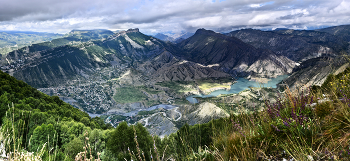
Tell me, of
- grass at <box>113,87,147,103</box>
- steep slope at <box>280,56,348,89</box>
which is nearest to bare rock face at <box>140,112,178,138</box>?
grass at <box>113,87,147,103</box>

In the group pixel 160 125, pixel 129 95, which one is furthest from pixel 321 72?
pixel 129 95

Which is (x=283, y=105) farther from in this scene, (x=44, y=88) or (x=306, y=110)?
(x=44, y=88)

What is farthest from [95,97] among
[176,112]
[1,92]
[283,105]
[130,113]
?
[283,105]

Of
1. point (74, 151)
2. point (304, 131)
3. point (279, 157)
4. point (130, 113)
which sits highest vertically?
point (304, 131)

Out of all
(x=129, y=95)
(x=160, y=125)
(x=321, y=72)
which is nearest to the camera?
(x=321, y=72)

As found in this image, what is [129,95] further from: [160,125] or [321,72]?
[321,72]

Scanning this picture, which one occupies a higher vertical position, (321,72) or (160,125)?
(321,72)

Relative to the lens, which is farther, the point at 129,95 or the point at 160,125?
the point at 129,95

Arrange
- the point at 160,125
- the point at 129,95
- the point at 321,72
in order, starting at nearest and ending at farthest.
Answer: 1. the point at 321,72
2. the point at 160,125
3. the point at 129,95
